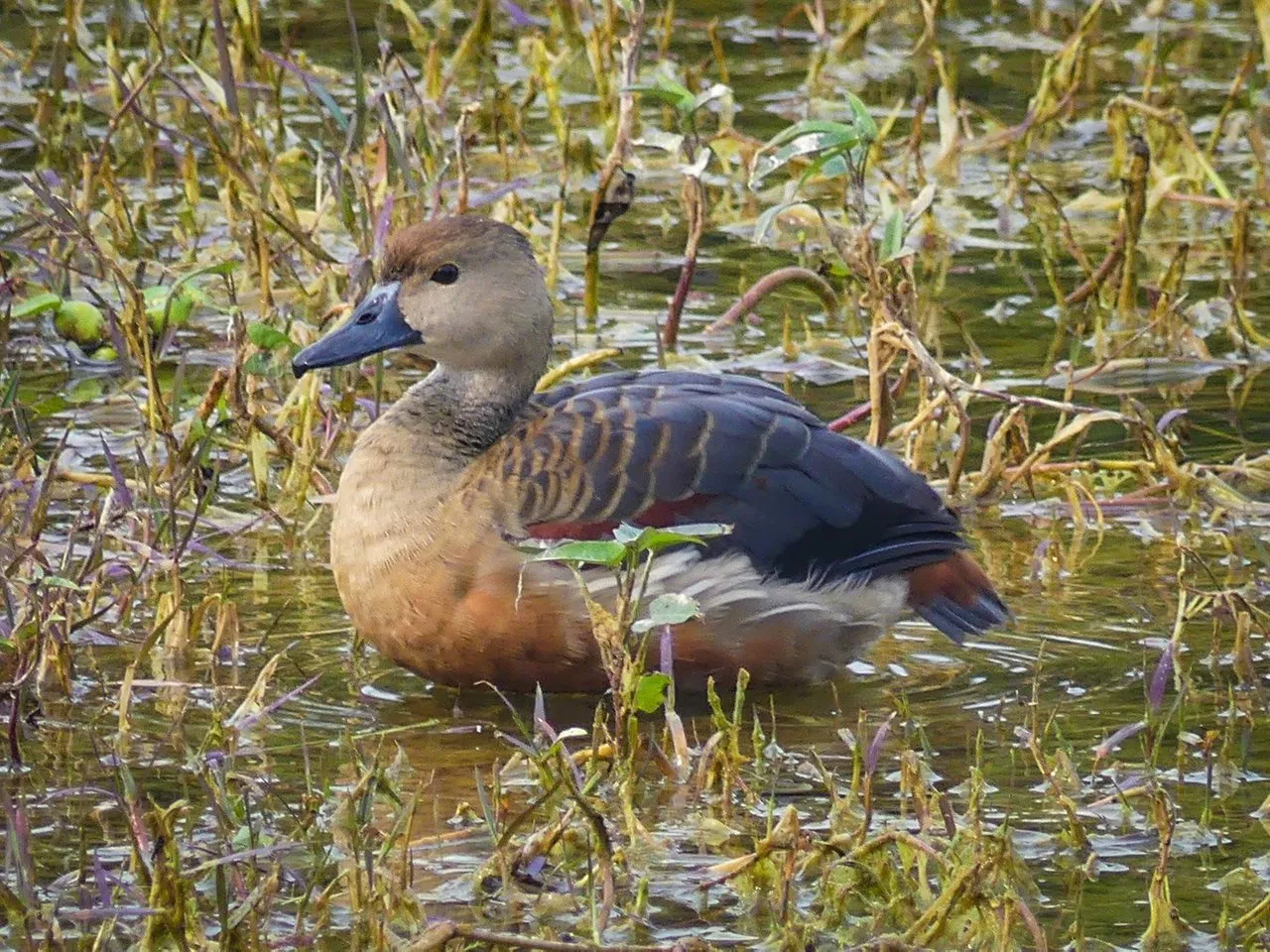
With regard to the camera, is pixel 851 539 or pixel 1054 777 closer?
pixel 1054 777

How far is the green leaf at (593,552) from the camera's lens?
15.8 feet

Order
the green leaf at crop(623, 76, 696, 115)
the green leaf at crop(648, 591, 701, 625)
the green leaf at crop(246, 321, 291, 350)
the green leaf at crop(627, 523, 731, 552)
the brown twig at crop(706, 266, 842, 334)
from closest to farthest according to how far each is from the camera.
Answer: the green leaf at crop(627, 523, 731, 552), the green leaf at crop(648, 591, 701, 625), the green leaf at crop(246, 321, 291, 350), the green leaf at crop(623, 76, 696, 115), the brown twig at crop(706, 266, 842, 334)

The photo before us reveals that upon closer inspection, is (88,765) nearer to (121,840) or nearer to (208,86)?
(121,840)

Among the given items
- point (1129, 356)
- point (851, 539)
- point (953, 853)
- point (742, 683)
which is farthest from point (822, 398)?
point (953, 853)

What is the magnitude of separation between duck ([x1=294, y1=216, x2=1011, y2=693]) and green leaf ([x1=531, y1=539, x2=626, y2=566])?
0.77 meters

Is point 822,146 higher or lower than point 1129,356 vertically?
higher

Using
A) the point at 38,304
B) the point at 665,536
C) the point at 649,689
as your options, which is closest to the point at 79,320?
the point at 38,304

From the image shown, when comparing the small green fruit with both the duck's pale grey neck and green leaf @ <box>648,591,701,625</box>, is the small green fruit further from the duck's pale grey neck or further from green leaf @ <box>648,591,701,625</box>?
green leaf @ <box>648,591,701,625</box>

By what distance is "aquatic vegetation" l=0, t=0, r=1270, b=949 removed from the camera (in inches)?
180

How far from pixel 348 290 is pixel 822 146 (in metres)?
1.57

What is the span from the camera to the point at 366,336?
252 inches

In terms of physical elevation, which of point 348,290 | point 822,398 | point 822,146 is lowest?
point 822,398

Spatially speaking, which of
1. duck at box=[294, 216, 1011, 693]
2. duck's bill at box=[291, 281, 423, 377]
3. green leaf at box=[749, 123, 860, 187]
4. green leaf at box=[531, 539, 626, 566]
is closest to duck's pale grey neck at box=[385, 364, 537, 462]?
duck at box=[294, 216, 1011, 693]

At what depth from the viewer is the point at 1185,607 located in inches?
234
